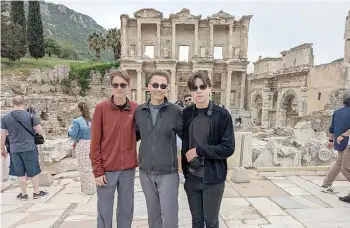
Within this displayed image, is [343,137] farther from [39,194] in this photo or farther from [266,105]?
[266,105]

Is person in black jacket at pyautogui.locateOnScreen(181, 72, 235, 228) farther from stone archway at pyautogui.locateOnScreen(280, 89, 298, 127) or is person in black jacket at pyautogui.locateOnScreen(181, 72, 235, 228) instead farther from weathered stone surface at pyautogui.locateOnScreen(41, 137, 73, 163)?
stone archway at pyautogui.locateOnScreen(280, 89, 298, 127)

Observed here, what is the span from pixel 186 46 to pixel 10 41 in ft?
70.0

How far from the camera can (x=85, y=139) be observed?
16.7 feet

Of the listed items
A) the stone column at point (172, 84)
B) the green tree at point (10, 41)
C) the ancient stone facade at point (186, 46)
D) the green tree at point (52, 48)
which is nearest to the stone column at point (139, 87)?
the ancient stone facade at point (186, 46)

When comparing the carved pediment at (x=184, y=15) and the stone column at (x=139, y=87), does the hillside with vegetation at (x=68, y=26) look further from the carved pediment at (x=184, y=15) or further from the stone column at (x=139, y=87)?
the carved pediment at (x=184, y=15)

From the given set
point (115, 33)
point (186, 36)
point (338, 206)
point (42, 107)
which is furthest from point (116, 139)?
point (115, 33)

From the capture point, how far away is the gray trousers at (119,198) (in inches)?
119

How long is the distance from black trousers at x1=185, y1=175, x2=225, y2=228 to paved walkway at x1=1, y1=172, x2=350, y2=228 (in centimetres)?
116

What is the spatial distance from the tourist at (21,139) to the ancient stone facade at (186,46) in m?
28.5

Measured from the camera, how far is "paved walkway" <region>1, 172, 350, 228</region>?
3912 millimetres

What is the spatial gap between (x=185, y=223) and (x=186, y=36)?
3339 cm

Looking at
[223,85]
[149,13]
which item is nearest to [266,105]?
[223,85]

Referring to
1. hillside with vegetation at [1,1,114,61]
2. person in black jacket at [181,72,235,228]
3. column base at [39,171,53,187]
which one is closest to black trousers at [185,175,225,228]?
person in black jacket at [181,72,235,228]

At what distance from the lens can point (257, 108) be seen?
3003 cm
